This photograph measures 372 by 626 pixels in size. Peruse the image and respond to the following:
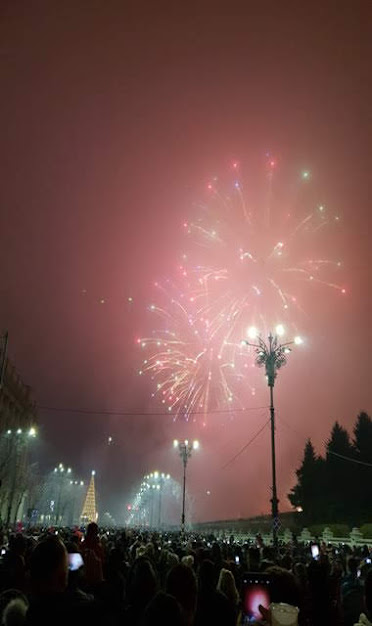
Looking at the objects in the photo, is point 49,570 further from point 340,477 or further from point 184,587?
point 340,477

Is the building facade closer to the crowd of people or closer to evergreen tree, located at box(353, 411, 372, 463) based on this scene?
evergreen tree, located at box(353, 411, 372, 463)

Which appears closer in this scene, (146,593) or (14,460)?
(146,593)

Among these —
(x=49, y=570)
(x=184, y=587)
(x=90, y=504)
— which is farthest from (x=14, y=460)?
(x=90, y=504)

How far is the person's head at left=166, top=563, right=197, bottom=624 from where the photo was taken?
5.08 metres

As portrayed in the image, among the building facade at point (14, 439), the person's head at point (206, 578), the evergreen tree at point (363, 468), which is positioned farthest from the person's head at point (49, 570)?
the evergreen tree at point (363, 468)

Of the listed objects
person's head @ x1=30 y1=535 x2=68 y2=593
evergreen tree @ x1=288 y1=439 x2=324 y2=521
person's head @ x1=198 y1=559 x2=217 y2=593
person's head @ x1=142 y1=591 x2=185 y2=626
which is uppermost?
evergreen tree @ x1=288 y1=439 x2=324 y2=521

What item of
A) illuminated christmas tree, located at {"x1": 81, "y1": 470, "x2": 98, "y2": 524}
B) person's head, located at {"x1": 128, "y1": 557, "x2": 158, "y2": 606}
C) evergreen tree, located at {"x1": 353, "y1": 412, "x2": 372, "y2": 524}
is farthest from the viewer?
illuminated christmas tree, located at {"x1": 81, "y1": 470, "x2": 98, "y2": 524}

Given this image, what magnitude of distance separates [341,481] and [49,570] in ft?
211

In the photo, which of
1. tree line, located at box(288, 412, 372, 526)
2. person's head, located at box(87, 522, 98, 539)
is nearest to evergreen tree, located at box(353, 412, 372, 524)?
tree line, located at box(288, 412, 372, 526)

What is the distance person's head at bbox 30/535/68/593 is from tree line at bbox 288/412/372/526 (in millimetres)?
57202

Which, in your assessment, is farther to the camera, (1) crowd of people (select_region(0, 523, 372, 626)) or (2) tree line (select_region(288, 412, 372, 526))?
(2) tree line (select_region(288, 412, 372, 526))

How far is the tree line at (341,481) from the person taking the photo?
194ft

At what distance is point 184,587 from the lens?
511 cm

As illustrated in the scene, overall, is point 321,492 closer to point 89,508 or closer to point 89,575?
point 89,575
